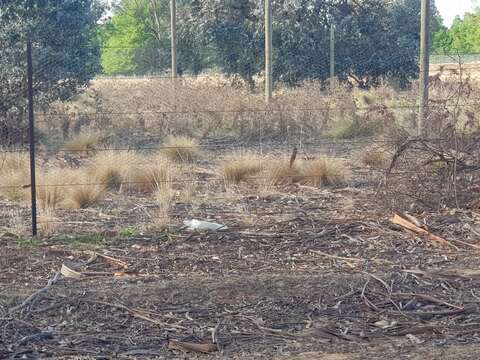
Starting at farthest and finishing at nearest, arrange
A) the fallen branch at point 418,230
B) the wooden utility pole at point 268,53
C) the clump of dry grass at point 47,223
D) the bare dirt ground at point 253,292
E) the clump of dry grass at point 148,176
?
the wooden utility pole at point 268,53
the clump of dry grass at point 148,176
the clump of dry grass at point 47,223
the fallen branch at point 418,230
the bare dirt ground at point 253,292

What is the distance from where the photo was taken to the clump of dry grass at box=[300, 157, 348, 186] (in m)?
13.2

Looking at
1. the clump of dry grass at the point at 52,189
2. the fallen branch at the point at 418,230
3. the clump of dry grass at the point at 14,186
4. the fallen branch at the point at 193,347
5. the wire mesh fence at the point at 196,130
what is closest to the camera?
the fallen branch at the point at 193,347

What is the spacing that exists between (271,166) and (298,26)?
1580 cm

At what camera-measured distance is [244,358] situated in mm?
5738

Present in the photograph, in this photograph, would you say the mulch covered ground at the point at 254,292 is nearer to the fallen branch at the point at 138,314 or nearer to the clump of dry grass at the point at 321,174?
the fallen branch at the point at 138,314

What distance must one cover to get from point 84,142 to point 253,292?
10.4 m

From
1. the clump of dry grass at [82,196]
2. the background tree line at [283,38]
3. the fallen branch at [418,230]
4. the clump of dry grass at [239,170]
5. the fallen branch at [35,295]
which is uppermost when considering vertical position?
the background tree line at [283,38]

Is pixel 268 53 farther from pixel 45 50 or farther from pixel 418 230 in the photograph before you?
pixel 418 230

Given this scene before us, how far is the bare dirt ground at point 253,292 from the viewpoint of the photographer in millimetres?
6027

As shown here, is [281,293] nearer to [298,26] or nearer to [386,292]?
[386,292]

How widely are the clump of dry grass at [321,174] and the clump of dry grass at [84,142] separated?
4862 millimetres

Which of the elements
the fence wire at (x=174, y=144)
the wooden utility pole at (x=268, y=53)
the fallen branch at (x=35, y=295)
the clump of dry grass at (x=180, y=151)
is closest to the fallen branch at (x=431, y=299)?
the fallen branch at (x=35, y=295)

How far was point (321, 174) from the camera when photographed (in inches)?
518

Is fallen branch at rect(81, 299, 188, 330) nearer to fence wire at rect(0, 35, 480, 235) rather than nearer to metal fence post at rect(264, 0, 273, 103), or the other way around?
fence wire at rect(0, 35, 480, 235)
